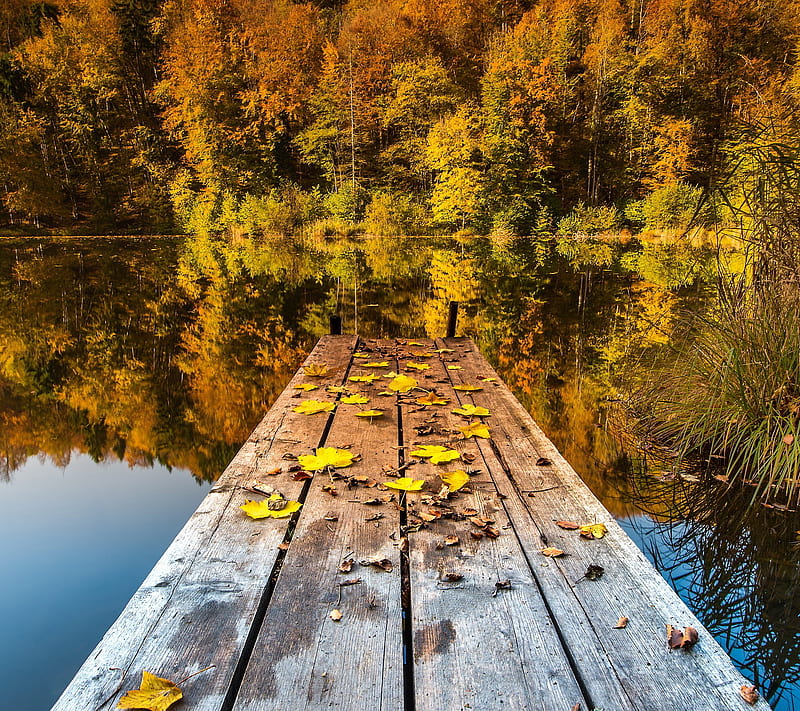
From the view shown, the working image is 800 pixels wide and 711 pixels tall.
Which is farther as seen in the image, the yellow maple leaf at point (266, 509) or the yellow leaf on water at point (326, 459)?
the yellow leaf on water at point (326, 459)

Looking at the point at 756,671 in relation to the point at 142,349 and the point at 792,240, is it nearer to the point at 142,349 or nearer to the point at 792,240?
the point at 792,240

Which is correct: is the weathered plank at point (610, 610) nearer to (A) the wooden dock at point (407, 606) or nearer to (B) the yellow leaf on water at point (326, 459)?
(A) the wooden dock at point (407, 606)

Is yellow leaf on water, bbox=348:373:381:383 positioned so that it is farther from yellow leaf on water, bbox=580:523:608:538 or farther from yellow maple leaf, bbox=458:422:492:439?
yellow leaf on water, bbox=580:523:608:538

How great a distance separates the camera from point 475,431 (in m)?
2.47

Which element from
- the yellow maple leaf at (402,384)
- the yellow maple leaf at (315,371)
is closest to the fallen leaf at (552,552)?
the yellow maple leaf at (402,384)

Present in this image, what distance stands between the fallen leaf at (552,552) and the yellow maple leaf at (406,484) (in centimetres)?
47

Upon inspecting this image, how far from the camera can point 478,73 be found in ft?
88.8

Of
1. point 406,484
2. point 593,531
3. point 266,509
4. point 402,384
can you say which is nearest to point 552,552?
point 593,531

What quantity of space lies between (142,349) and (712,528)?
18.3 ft

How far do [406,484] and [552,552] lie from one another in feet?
1.72

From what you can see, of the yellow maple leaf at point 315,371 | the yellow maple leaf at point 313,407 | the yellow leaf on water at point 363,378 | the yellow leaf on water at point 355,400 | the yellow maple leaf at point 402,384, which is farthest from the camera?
the yellow maple leaf at point 315,371

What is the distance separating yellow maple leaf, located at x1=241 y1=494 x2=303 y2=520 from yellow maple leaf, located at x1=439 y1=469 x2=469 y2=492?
0.50m

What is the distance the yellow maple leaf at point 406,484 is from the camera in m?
1.88

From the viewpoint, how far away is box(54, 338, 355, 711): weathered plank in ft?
3.53
